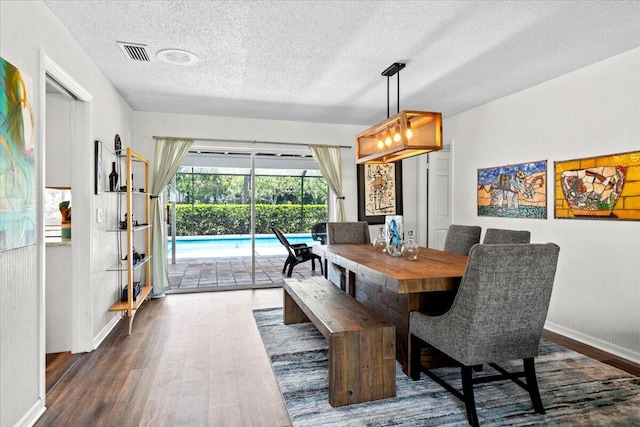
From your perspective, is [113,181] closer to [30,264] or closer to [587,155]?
[30,264]

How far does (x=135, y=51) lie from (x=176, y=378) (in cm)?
256

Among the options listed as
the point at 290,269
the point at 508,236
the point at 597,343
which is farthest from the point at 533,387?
the point at 290,269

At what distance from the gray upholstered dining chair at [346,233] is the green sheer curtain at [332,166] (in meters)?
1.07

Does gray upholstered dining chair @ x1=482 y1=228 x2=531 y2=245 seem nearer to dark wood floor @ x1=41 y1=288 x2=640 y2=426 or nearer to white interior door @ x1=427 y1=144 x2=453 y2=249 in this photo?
dark wood floor @ x1=41 y1=288 x2=640 y2=426

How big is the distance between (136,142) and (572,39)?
4.87 metres

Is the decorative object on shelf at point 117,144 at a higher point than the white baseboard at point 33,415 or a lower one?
higher

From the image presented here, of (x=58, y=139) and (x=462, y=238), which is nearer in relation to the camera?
(x=58, y=139)

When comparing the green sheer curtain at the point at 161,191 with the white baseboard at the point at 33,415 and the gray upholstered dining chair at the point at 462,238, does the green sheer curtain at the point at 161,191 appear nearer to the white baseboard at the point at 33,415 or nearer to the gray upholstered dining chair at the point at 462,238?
the white baseboard at the point at 33,415

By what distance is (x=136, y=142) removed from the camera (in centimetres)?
493

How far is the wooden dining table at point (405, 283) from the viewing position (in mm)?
2225

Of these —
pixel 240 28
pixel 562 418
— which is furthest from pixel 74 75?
pixel 562 418

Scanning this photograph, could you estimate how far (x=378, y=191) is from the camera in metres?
5.86

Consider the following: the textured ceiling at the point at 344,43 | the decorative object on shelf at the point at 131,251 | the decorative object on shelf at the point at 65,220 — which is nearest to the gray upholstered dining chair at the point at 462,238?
the textured ceiling at the point at 344,43

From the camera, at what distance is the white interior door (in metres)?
5.63
